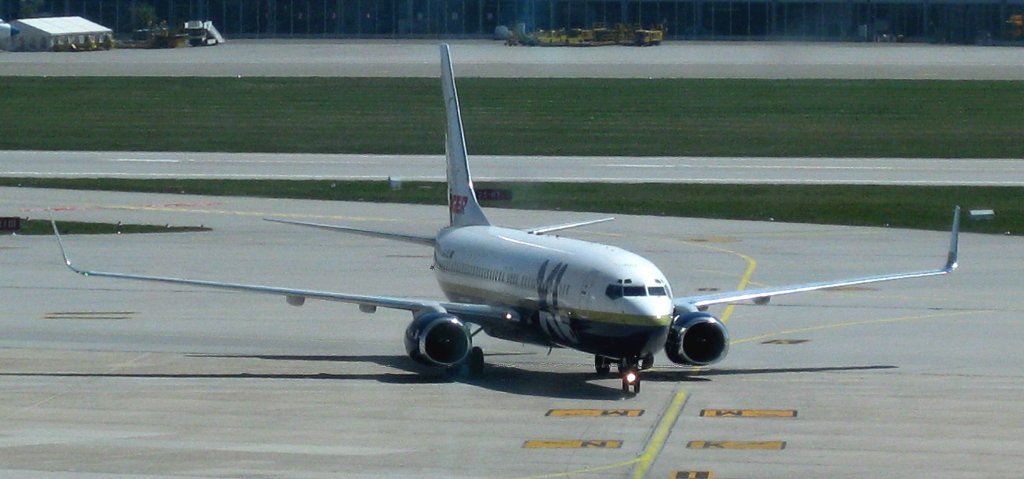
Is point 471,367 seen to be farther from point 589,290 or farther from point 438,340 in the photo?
point 589,290

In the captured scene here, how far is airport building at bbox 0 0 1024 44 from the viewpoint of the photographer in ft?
550

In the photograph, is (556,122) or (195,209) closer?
(195,209)

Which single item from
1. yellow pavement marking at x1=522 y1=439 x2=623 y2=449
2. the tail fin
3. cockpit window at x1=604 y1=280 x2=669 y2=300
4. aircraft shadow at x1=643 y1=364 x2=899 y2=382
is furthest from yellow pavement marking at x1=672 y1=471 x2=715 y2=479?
the tail fin

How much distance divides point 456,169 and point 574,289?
32.0 feet

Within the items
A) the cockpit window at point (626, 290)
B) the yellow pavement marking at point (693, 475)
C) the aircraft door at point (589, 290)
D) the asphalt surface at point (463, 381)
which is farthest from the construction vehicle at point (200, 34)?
the yellow pavement marking at point (693, 475)

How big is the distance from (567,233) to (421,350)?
72.8 feet

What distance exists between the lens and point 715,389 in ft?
101

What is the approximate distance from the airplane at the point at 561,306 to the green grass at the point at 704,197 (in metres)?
22.9

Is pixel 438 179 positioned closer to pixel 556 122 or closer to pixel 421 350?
pixel 556 122

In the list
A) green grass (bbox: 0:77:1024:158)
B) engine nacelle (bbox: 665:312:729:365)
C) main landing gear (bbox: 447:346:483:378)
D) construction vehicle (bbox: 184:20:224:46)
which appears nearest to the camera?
engine nacelle (bbox: 665:312:729:365)

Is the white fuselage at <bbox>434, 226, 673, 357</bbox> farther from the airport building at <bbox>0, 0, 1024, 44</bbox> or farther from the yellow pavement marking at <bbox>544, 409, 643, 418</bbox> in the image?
the airport building at <bbox>0, 0, 1024, 44</bbox>

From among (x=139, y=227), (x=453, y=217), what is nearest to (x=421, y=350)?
(x=453, y=217)

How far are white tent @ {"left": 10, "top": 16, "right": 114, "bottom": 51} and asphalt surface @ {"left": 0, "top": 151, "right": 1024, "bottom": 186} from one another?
294 ft

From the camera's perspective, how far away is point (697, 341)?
103ft
